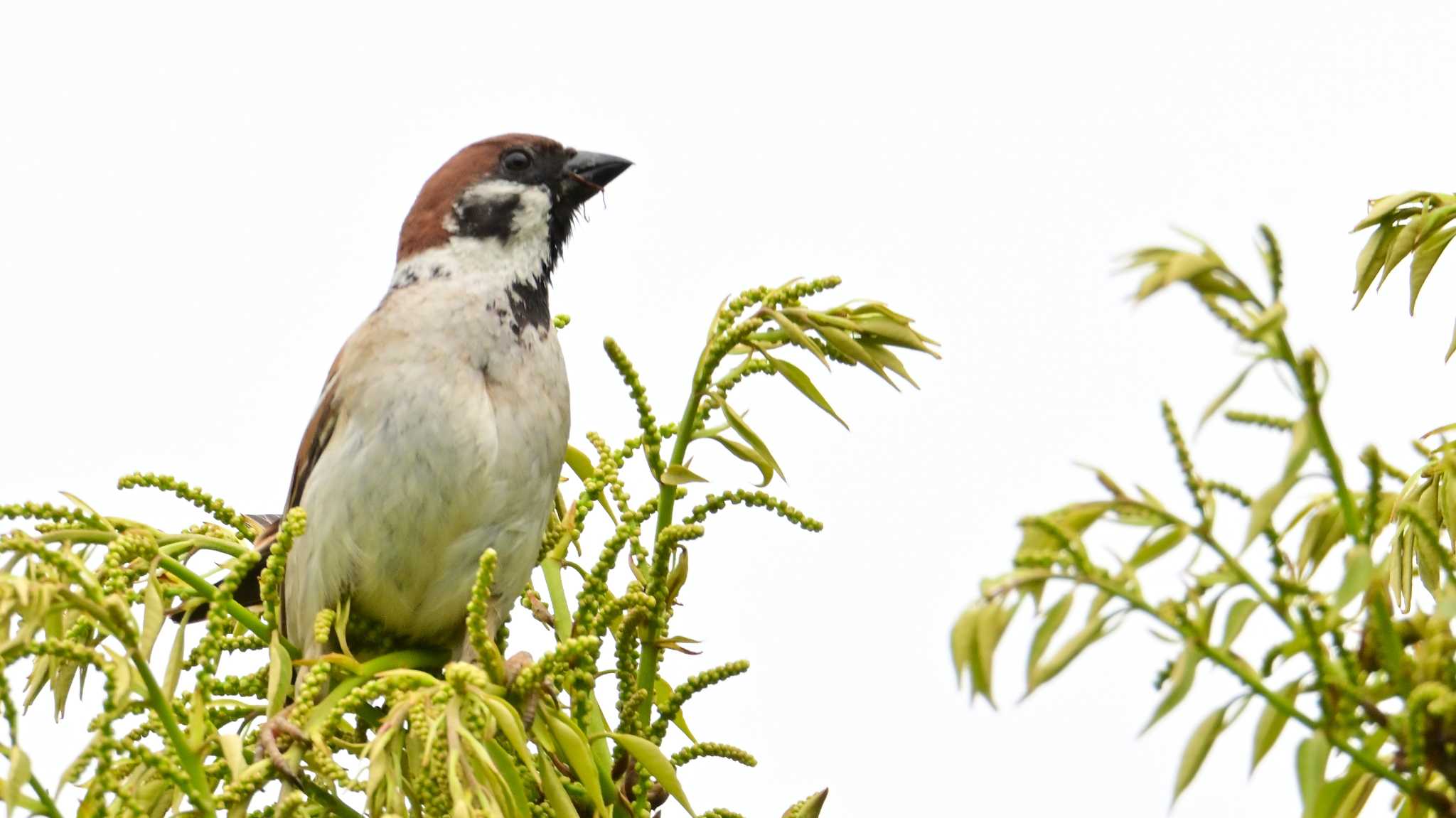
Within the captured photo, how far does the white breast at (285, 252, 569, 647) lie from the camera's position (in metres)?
2.74

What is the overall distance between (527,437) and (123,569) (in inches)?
39.1

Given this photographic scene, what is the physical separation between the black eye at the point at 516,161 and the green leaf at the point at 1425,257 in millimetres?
1873

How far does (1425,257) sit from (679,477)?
887 mm

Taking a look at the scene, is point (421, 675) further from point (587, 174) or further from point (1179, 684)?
point (587, 174)

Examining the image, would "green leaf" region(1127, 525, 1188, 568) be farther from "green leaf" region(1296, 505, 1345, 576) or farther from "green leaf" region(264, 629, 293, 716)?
"green leaf" region(264, 629, 293, 716)

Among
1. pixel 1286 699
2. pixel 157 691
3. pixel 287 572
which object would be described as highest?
pixel 1286 699

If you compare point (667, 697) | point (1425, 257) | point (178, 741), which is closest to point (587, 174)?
point (667, 697)

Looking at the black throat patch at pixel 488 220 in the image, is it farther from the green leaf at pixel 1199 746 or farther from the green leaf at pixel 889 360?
the green leaf at pixel 1199 746

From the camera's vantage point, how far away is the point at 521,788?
158 centimetres

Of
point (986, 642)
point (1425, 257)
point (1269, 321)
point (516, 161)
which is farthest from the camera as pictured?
point (516, 161)

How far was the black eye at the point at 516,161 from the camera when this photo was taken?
3.30m

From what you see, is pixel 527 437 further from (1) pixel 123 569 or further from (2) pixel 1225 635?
(2) pixel 1225 635

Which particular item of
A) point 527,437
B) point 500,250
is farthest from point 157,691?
point 500,250

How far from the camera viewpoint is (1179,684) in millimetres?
1044
